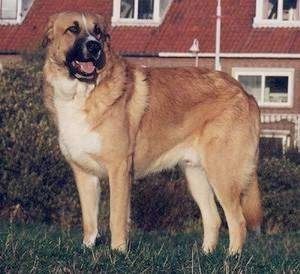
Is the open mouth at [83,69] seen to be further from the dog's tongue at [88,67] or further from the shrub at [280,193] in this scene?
the shrub at [280,193]

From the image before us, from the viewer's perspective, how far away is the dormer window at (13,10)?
39031 millimetres

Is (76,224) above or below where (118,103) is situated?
below

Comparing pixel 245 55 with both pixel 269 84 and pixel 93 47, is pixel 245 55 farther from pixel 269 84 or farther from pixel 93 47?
pixel 93 47

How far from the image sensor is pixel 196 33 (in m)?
36.6

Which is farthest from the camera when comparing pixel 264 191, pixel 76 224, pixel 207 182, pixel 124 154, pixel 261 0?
pixel 261 0

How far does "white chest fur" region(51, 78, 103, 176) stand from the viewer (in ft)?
31.7

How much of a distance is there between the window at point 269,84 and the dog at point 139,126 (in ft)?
83.8

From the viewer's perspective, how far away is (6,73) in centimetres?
1781

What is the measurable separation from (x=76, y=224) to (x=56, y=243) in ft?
24.2

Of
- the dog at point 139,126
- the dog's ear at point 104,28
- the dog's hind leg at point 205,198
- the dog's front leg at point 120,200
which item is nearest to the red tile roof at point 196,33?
the dog's hind leg at point 205,198

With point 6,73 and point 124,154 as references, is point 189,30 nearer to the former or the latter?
point 6,73

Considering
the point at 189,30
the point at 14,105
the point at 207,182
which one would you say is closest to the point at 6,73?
the point at 14,105

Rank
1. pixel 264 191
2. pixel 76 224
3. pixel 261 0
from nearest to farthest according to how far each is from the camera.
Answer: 1. pixel 76 224
2. pixel 264 191
3. pixel 261 0

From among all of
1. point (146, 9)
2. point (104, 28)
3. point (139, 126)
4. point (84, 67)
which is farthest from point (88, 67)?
point (146, 9)
